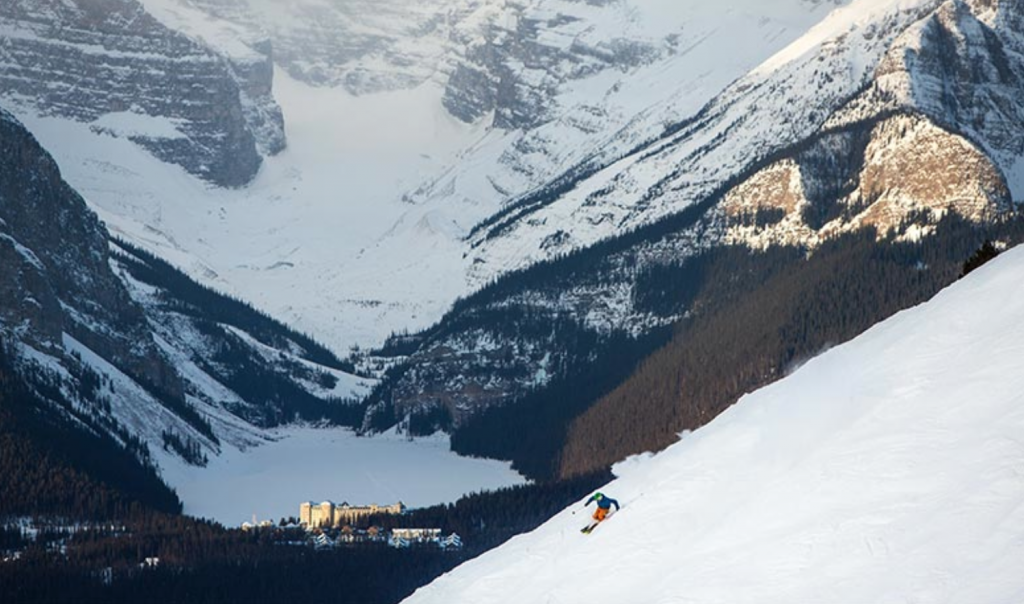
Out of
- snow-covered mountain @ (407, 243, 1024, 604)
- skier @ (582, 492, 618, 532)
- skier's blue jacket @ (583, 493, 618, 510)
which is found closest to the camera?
snow-covered mountain @ (407, 243, 1024, 604)

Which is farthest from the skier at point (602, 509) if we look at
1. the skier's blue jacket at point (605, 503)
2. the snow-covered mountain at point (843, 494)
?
the snow-covered mountain at point (843, 494)

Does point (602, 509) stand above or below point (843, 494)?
below

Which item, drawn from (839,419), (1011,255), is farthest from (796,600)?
(1011,255)

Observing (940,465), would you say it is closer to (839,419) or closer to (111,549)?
(839,419)

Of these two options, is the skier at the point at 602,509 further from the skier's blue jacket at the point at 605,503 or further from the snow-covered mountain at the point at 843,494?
the snow-covered mountain at the point at 843,494

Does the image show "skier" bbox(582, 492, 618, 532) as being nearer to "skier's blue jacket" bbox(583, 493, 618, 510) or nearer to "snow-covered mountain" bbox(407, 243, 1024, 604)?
"skier's blue jacket" bbox(583, 493, 618, 510)

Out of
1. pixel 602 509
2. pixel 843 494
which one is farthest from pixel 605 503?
pixel 843 494

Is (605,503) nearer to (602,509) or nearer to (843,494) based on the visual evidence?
(602,509)

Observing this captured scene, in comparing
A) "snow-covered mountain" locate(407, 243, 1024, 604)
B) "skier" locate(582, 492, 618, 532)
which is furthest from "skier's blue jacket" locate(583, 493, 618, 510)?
"snow-covered mountain" locate(407, 243, 1024, 604)
